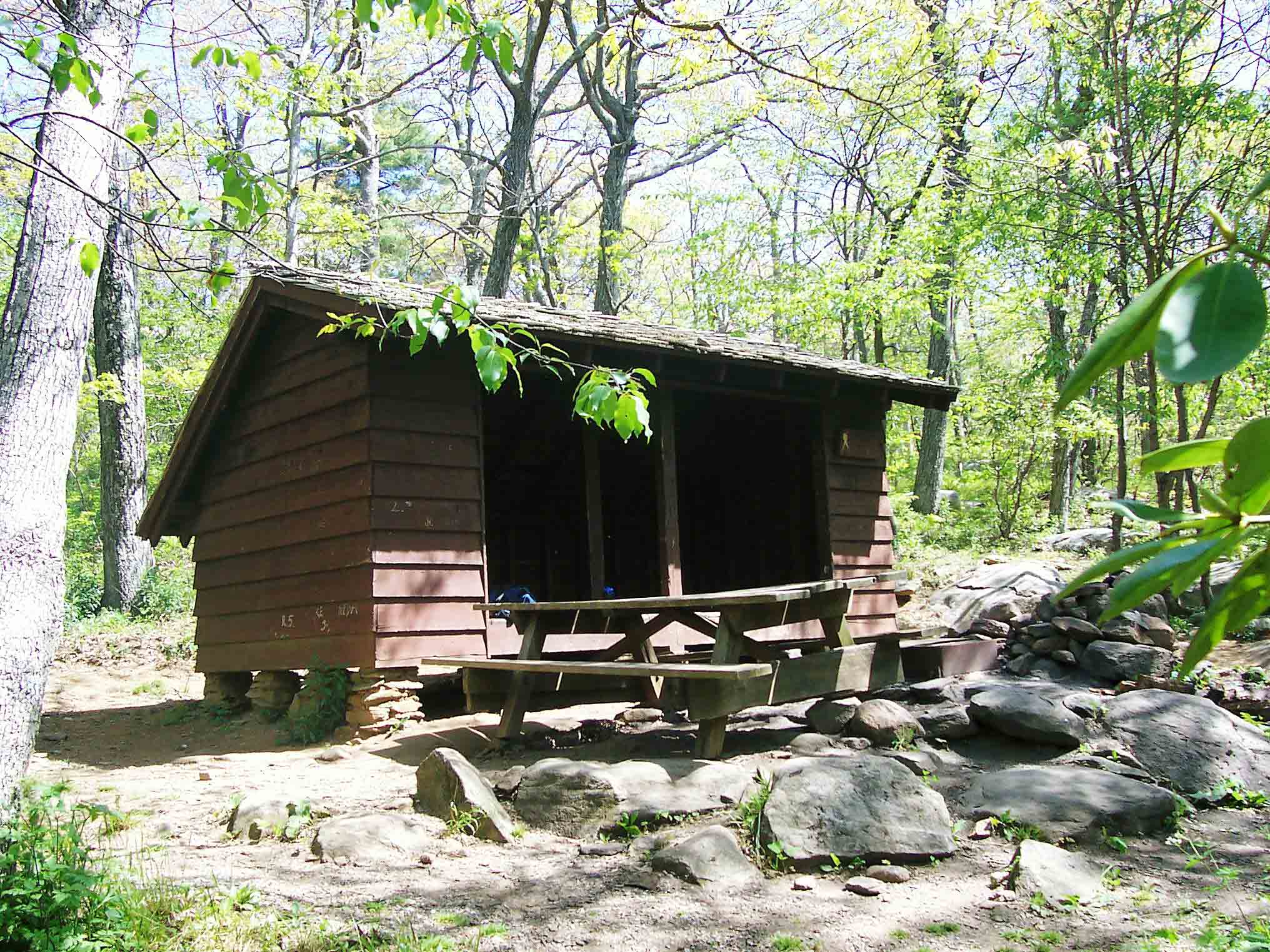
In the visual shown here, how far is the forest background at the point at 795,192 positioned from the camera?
1159 centimetres

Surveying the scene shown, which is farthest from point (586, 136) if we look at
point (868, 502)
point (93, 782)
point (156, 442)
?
point (93, 782)

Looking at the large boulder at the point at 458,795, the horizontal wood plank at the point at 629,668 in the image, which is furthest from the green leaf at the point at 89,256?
the horizontal wood plank at the point at 629,668

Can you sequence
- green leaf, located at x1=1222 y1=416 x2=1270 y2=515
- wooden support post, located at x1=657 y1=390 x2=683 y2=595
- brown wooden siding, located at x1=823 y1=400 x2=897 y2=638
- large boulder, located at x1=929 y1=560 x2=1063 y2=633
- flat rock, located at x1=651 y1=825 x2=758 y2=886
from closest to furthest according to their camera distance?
green leaf, located at x1=1222 y1=416 x2=1270 y2=515 → flat rock, located at x1=651 y1=825 x2=758 y2=886 → wooden support post, located at x1=657 y1=390 x2=683 y2=595 → brown wooden siding, located at x1=823 y1=400 x2=897 y2=638 → large boulder, located at x1=929 y1=560 x2=1063 y2=633

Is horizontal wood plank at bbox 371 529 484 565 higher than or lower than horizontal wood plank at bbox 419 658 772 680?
higher

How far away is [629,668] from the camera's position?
6074 millimetres

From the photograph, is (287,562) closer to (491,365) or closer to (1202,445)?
(491,365)

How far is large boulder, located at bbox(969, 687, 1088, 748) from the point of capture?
21.5 feet

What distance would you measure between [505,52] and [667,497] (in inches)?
250

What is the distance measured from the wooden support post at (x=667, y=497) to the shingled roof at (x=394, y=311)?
646 mm

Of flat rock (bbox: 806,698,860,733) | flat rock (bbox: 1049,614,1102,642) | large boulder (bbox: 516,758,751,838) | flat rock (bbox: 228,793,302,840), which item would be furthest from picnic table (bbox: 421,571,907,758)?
flat rock (bbox: 1049,614,1102,642)

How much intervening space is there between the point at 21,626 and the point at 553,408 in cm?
767

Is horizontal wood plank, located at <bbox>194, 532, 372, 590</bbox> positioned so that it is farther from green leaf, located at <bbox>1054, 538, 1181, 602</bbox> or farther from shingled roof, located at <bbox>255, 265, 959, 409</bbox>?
green leaf, located at <bbox>1054, 538, 1181, 602</bbox>

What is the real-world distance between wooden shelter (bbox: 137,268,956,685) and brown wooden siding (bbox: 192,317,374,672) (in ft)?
0.08

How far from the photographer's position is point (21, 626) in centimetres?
477
